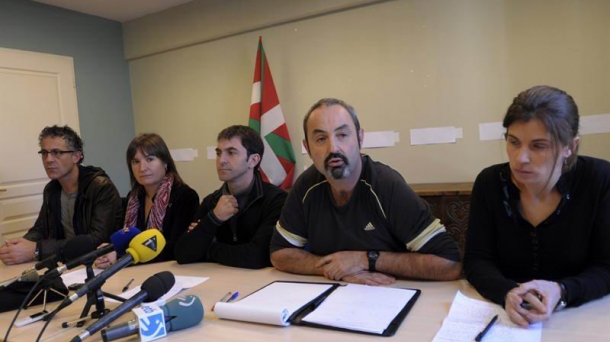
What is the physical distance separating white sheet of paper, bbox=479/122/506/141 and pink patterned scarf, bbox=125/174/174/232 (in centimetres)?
212

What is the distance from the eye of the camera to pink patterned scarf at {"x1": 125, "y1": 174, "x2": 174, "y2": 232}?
2.17m


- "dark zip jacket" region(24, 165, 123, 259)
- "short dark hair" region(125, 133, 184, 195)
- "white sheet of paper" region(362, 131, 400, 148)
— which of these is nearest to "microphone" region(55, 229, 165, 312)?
"short dark hair" region(125, 133, 184, 195)

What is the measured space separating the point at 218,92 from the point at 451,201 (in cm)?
246

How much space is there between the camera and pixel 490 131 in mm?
2980

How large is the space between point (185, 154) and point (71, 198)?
1882mm

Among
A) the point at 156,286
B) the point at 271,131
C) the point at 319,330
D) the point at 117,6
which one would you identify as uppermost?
the point at 117,6

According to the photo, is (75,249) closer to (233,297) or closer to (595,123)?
A: (233,297)

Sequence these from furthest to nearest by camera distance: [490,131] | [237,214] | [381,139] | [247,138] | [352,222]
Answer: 1. [381,139]
2. [490,131]
3. [247,138]
4. [237,214]
5. [352,222]

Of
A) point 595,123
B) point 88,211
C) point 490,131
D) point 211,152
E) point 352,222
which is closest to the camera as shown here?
point 352,222

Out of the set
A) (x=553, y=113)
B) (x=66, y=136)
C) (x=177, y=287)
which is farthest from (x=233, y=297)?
(x=66, y=136)

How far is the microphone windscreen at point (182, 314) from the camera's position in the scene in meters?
1.14

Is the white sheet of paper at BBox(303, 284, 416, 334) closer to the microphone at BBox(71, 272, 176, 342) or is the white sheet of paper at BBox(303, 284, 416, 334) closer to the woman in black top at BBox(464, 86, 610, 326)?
the woman in black top at BBox(464, 86, 610, 326)

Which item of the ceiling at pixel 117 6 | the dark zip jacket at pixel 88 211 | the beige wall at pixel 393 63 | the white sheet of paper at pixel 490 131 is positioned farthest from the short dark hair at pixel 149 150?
→ the ceiling at pixel 117 6

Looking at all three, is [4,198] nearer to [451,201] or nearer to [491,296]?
[451,201]
